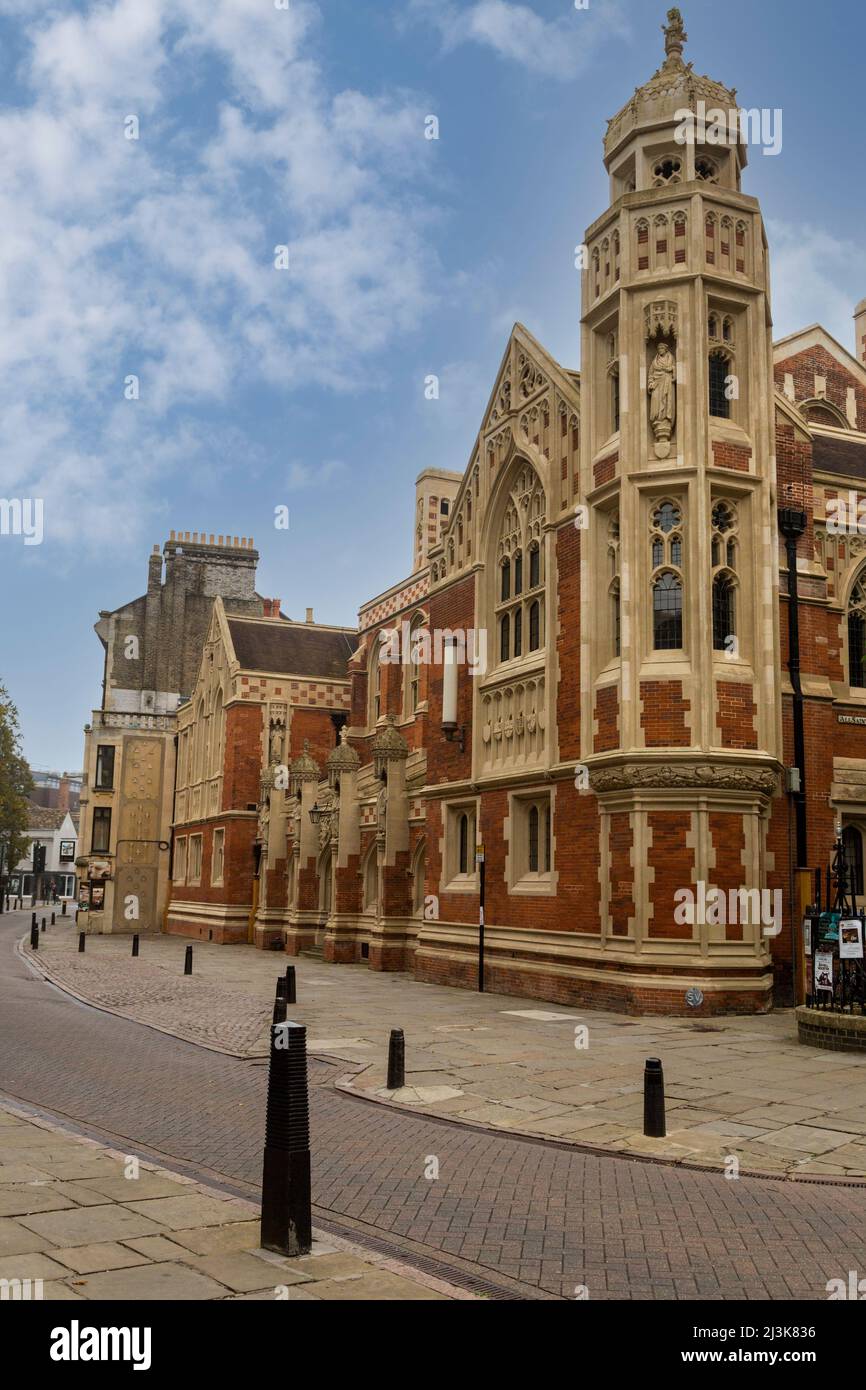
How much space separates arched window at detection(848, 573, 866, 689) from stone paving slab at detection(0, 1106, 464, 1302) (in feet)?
62.1

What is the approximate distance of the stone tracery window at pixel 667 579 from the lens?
64.2 feet

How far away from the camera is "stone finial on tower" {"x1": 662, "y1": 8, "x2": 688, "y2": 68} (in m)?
21.9

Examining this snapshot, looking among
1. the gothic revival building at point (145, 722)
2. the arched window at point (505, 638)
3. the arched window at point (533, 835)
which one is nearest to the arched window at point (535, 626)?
the arched window at point (505, 638)

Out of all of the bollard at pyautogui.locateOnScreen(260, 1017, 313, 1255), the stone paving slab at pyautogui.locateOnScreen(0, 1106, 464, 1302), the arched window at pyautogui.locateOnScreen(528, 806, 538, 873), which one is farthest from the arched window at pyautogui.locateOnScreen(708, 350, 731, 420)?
the stone paving slab at pyautogui.locateOnScreen(0, 1106, 464, 1302)

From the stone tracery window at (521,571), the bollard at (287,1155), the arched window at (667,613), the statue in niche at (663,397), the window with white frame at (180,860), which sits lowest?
the bollard at (287,1155)

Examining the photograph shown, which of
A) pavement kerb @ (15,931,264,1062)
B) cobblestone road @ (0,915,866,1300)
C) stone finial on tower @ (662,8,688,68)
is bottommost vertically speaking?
pavement kerb @ (15,931,264,1062)

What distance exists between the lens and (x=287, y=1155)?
6.51 metres

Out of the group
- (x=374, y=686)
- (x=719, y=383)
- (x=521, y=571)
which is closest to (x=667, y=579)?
(x=719, y=383)

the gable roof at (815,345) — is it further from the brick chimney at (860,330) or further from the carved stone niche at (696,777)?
the carved stone niche at (696,777)

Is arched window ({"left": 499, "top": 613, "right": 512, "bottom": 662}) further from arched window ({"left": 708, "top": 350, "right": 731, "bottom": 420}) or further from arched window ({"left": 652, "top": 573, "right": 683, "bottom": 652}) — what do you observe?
arched window ({"left": 708, "top": 350, "right": 731, "bottom": 420})

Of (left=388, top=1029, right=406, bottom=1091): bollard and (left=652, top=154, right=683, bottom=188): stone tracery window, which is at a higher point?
(left=652, top=154, right=683, bottom=188): stone tracery window

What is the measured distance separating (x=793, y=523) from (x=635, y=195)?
656 cm

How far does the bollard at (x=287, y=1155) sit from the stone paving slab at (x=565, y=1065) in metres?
1.81

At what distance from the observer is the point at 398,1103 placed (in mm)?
11648
